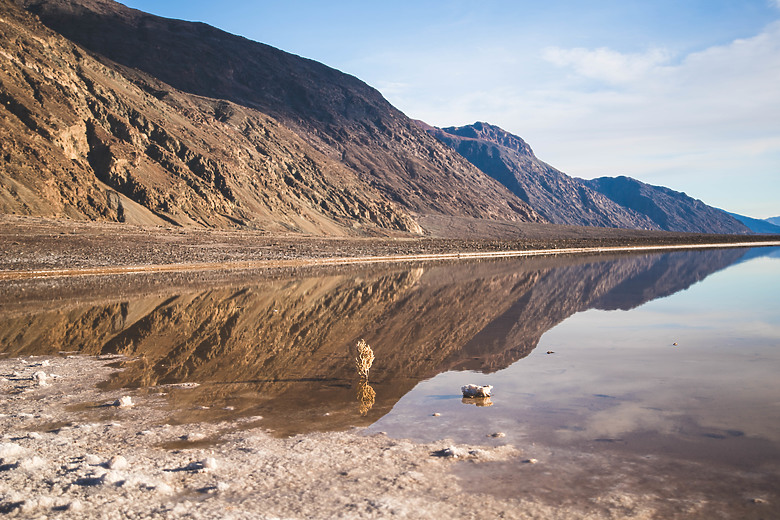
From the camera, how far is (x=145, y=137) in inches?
2677

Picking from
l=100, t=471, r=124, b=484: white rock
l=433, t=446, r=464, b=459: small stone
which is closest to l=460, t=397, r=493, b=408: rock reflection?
l=433, t=446, r=464, b=459: small stone

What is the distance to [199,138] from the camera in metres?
78.2

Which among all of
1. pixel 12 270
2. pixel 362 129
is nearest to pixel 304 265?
pixel 12 270

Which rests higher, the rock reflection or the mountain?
the mountain

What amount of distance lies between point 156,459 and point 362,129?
138474mm

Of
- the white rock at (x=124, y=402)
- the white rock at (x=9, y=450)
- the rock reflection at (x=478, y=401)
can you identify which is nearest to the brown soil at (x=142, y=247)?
the white rock at (x=124, y=402)

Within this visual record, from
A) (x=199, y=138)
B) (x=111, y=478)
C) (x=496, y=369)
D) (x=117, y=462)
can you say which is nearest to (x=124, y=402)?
(x=117, y=462)

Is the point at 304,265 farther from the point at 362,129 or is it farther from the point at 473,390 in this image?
the point at 362,129

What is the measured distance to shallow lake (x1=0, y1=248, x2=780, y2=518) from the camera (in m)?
6.11

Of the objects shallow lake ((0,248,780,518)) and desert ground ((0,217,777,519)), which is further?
shallow lake ((0,248,780,518))

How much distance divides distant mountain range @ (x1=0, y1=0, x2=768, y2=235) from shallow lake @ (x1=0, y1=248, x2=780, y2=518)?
122 ft

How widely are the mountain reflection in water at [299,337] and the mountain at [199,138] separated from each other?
114 ft

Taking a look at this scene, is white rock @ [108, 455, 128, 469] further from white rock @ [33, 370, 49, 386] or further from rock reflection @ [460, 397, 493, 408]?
rock reflection @ [460, 397, 493, 408]

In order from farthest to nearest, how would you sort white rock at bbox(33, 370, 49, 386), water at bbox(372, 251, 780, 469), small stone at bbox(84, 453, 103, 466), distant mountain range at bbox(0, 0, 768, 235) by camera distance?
distant mountain range at bbox(0, 0, 768, 235) → white rock at bbox(33, 370, 49, 386) → water at bbox(372, 251, 780, 469) → small stone at bbox(84, 453, 103, 466)
